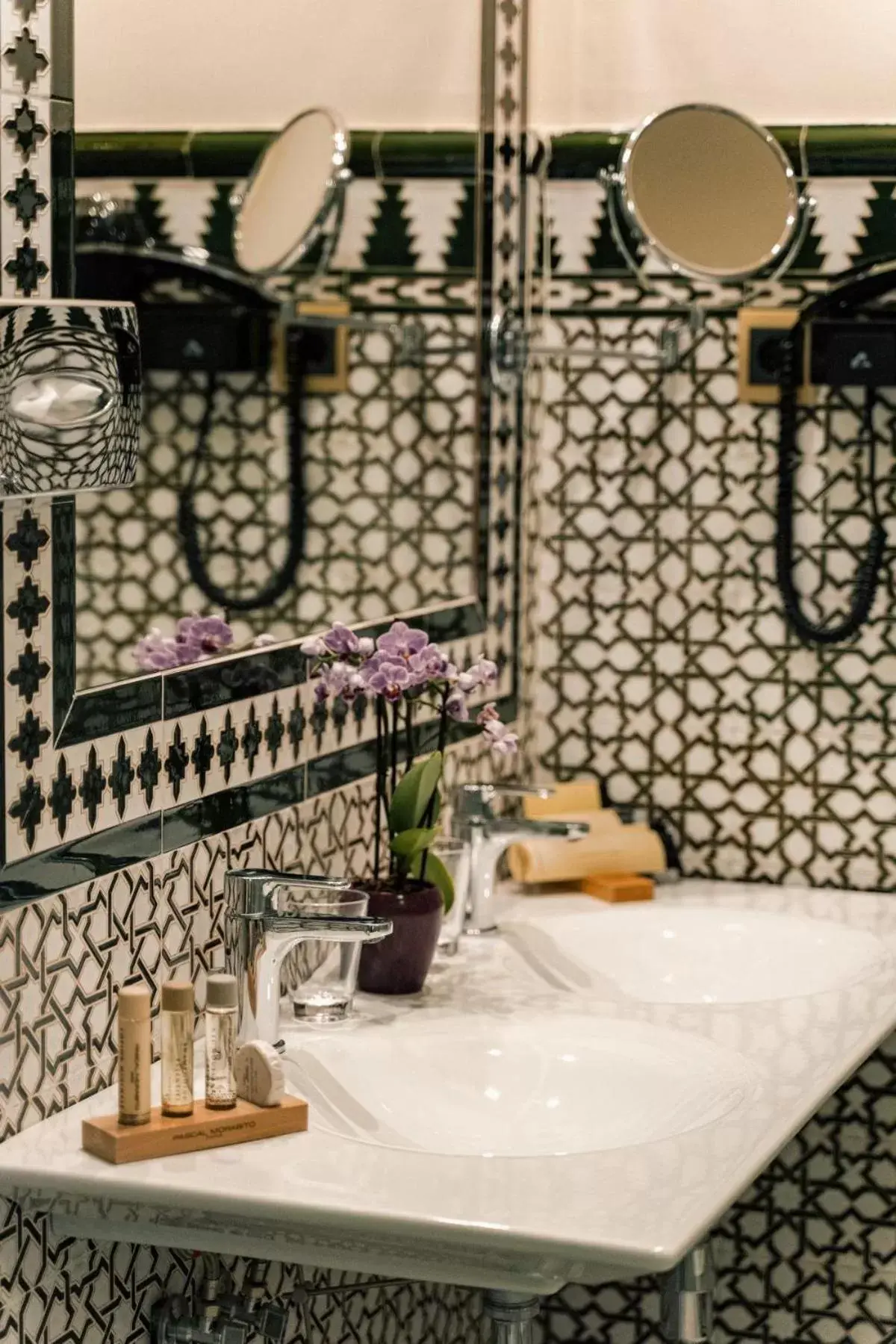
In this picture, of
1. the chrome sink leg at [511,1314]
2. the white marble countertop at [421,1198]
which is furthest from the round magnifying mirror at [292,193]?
the chrome sink leg at [511,1314]

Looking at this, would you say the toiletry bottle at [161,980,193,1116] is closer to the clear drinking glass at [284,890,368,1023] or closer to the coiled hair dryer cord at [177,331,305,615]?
the clear drinking glass at [284,890,368,1023]

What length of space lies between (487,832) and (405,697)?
0.98 ft

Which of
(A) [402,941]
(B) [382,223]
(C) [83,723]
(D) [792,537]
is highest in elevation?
(B) [382,223]

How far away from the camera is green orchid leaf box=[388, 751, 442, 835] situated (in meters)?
2.05

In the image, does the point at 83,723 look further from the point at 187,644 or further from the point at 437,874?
the point at 437,874

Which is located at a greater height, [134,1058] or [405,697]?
[405,697]

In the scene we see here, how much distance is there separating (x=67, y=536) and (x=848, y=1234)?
62.1 inches

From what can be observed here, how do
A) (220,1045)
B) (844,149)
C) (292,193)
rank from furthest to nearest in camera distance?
(844,149)
(292,193)
(220,1045)

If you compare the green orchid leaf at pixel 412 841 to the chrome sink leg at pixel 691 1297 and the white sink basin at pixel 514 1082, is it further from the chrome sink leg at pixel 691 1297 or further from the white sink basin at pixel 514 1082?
the chrome sink leg at pixel 691 1297

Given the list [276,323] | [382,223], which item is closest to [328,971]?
[276,323]

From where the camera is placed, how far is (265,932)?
5.74ft

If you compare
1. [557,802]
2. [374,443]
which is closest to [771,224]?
[374,443]

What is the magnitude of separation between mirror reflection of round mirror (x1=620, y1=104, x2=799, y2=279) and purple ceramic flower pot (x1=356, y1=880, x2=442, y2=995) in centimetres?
89

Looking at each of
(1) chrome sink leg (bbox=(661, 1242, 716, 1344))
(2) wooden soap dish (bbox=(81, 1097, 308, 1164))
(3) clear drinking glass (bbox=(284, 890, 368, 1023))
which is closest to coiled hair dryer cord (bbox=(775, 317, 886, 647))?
(3) clear drinking glass (bbox=(284, 890, 368, 1023))
